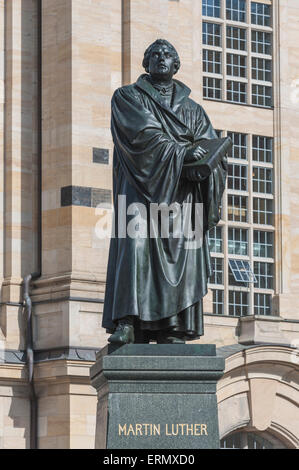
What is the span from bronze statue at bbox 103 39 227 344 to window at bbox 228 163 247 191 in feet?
64.6

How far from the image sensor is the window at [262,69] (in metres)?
34.0

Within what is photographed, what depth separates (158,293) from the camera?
42.2 feet

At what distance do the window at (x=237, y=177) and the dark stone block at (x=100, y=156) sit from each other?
3478 millimetres

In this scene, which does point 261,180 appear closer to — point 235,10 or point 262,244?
point 262,244

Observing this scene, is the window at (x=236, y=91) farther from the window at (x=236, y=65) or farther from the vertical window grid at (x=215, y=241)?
the vertical window grid at (x=215, y=241)

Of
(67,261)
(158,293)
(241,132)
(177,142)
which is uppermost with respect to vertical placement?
(241,132)

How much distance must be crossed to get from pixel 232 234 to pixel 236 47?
3760 millimetres

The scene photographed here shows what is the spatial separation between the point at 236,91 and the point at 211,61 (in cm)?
79

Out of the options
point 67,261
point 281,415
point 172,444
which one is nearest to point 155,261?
point 172,444

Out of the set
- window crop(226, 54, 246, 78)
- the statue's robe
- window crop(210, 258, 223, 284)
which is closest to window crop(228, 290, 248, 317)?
window crop(210, 258, 223, 284)

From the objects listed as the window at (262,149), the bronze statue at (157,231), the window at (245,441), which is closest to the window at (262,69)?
the window at (262,149)

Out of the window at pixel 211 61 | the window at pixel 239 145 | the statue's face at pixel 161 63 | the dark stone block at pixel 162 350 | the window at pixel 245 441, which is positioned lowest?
the dark stone block at pixel 162 350

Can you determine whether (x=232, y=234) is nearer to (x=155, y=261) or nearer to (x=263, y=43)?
(x=263, y=43)

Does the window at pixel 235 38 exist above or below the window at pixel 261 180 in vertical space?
above
